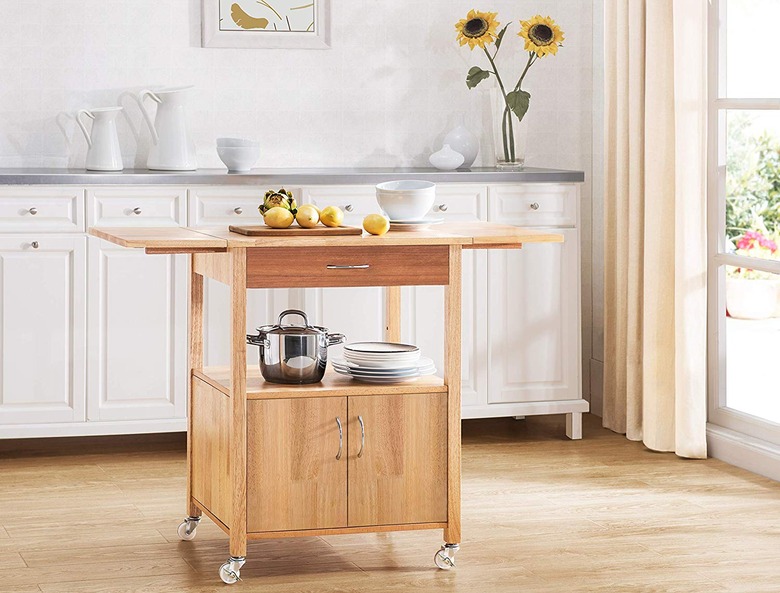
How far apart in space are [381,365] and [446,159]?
1.80 m

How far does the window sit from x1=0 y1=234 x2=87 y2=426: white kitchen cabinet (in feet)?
7.33

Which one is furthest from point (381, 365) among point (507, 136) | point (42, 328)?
point (507, 136)

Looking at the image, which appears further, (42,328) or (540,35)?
(540,35)

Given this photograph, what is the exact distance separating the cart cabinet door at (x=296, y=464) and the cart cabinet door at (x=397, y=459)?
0.12 ft

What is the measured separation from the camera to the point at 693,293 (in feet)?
14.1

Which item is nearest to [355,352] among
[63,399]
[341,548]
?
[341,548]

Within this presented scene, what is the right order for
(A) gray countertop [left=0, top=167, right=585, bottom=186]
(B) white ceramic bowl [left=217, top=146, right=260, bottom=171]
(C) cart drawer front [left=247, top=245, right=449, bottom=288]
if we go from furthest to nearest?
(B) white ceramic bowl [left=217, top=146, right=260, bottom=171]
(A) gray countertop [left=0, top=167, right=585, bottom=186]
(C) cart drawer front [left=247, top=245, right=449, bottom=288]

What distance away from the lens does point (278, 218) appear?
10.0ft

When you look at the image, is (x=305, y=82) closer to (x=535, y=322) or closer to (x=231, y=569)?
(x=535, y=322)

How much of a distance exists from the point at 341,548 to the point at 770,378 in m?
1.73

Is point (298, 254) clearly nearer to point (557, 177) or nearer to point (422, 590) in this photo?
point (422, 590)

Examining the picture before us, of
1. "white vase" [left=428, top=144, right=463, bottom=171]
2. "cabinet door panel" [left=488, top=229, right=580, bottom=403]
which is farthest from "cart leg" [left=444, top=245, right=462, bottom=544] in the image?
"white vase" [left=428, top=144, right=463, bottom=171]

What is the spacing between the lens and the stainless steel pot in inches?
121

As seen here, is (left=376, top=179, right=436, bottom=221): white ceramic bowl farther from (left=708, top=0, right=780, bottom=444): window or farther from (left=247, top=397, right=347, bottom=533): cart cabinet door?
(left=708, top=0, right=780, bottom=444): window
